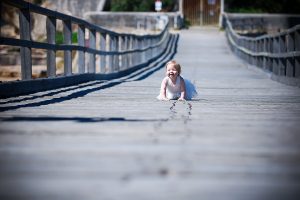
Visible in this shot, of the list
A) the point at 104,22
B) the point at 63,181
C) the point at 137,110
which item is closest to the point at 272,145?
the point at 63,181

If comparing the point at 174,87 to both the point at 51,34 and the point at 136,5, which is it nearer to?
the point at 51,34

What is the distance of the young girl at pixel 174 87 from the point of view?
6.50 metres

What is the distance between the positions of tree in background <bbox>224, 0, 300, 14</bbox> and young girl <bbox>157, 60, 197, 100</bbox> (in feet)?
137

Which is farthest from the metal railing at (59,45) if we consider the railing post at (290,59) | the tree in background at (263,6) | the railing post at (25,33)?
the tree in background at (263,6)

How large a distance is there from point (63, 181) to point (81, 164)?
31 centimetres

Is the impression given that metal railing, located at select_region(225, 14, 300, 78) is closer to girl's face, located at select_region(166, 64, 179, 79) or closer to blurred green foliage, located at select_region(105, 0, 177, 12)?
girl's face, located at select_region(166, 64, 179, 79)

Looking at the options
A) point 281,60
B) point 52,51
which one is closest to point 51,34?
point 52,51

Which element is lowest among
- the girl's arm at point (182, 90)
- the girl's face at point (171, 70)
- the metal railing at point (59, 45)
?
the girl's arm at point (182, 90)

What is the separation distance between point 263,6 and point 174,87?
44029mm

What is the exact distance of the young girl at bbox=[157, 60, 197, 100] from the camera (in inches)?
256

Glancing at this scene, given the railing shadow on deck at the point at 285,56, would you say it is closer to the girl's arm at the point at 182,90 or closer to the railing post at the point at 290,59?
the railing post at the point at 290,59

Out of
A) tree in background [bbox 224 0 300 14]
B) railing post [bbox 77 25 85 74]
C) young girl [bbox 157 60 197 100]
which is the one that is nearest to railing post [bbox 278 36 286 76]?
railing post [bbox 77 25 85 74]

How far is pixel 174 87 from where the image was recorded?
6.64 meters

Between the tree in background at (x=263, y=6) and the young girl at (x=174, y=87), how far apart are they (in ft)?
137
